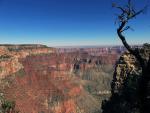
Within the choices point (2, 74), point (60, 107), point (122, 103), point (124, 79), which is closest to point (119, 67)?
point (124, 79)

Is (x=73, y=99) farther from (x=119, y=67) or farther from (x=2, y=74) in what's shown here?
(x=119, y=67)

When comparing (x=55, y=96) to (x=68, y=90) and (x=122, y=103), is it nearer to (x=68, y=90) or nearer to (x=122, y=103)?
(x=68, y=90)

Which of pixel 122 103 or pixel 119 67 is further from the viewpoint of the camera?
pixel 119 67

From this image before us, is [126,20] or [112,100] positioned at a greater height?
[126,20]

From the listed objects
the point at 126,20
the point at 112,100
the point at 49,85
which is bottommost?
the point at 49,85

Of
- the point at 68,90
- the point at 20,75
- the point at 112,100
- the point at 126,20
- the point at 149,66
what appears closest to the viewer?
the point at 149,66

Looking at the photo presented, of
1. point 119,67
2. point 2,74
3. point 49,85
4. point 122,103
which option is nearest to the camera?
point 122,103

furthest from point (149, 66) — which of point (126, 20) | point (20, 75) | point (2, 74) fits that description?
point (20, 75)

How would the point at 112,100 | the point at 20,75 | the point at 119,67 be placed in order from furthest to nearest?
the point at 20,75 → the point at 119,67 → the point at 112,100

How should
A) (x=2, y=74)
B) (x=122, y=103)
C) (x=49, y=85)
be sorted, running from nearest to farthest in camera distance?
(x=122, y=103) → (x=2, y=74) → (x=49, y=85)
